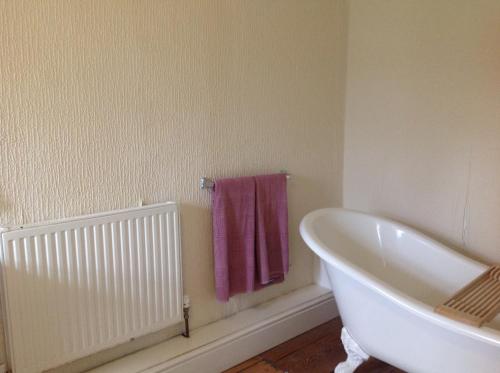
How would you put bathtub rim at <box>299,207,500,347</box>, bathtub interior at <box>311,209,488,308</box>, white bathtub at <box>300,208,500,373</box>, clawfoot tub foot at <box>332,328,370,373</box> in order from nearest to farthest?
bathtub rim at <box>299,207,500,347</box> → white bathtub at <box>300,208,500,373</box> → clawfoot tub foot at <box>332,328,370,373</box> → bathtub interior at <box>311,209,488,308</box>

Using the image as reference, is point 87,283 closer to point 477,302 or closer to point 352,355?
point 352,355

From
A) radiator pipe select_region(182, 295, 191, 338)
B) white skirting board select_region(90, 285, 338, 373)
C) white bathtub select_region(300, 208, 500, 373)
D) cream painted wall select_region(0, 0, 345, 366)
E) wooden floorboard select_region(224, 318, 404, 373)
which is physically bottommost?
wooden floorboard select_region(224, 318, 404, 373)

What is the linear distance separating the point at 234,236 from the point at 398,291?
834 millimetres

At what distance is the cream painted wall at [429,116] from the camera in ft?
6.68

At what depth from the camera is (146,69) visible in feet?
5.65

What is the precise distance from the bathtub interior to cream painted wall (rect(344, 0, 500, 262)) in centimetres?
26

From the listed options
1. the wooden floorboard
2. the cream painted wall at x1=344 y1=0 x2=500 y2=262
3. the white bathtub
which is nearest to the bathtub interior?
the white bathtub

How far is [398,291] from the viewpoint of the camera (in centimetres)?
148

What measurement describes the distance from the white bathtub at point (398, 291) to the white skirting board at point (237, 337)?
1.46 feet

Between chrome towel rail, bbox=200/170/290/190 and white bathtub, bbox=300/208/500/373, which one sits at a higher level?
chrome towel rail, bbox=200/170/290/190

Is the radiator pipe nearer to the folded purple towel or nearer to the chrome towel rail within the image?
the folded purple towel

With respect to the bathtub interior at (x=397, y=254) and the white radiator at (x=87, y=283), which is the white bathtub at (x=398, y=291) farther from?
the white radiator at (x=87, y=283)

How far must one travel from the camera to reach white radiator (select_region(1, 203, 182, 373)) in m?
1.42

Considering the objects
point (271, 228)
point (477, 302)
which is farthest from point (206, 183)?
point (477, 302)
